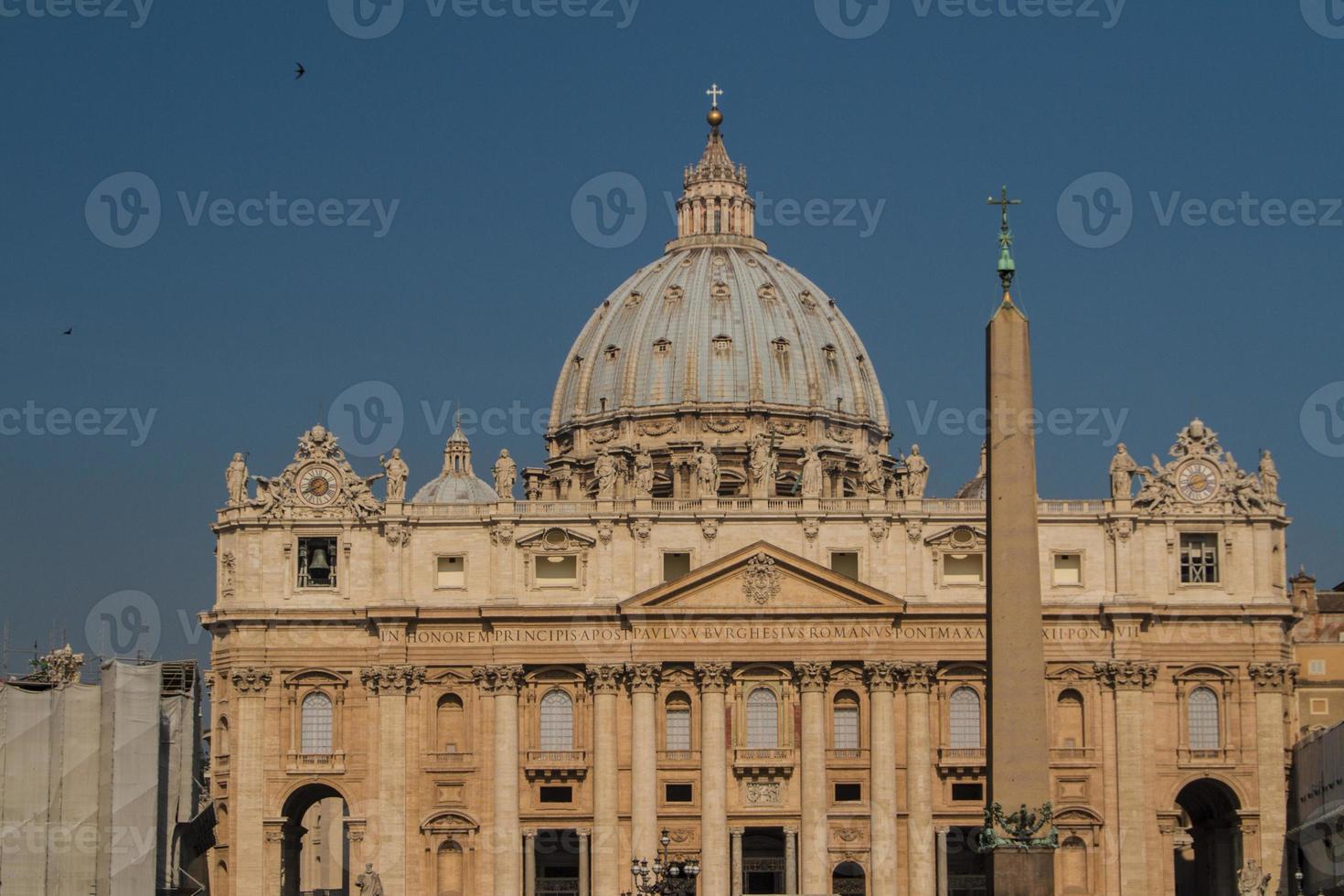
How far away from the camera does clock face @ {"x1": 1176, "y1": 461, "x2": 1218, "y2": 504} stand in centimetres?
10781

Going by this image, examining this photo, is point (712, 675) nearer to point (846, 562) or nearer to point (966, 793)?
point (846, 562)

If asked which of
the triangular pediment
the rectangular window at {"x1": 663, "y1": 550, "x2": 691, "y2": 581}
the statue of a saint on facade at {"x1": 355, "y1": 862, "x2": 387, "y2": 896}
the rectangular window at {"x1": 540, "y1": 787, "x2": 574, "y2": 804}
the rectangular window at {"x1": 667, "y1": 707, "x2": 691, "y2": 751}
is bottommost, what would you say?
the statue of a saint on facade at {"x1": 355, "y1": 862, "x2": 387, "y2": 896}

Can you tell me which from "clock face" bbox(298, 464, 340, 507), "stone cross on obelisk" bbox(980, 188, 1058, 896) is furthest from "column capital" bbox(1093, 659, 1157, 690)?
"stone cross on obelisk" bbox(980, 188, 1058, 896)

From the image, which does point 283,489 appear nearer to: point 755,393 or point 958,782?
point 958,782

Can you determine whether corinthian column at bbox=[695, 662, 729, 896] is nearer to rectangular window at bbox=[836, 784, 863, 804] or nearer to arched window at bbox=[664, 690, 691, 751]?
arched window at bbox=[664, 690, 691, 751]

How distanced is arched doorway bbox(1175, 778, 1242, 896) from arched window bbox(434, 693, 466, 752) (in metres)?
28.0

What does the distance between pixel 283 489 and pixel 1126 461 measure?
32823 mm

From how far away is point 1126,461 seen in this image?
108 m

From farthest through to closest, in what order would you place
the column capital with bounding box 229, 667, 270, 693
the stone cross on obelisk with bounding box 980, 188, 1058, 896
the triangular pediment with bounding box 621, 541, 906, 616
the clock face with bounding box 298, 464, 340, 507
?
the clock face with bounding box 298, 464, 340, 507, the column capital with bounding box 229, 667, 270, 693, the triangular pediment with bounding box 621, 541, 906, 616, the stone cross on obelisk with bounding box 980, 188, 1058, 896

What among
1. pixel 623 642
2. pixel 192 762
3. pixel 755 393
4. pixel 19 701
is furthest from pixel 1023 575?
pixel 755 393

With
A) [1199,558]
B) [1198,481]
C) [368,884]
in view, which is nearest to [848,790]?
[1199,558]

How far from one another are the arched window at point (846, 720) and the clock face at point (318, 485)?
2114 cm

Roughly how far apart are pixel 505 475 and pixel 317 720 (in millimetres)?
11880

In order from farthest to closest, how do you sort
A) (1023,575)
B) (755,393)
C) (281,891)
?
1. (755,393)
2. (281,891)
3. (1023,575)
